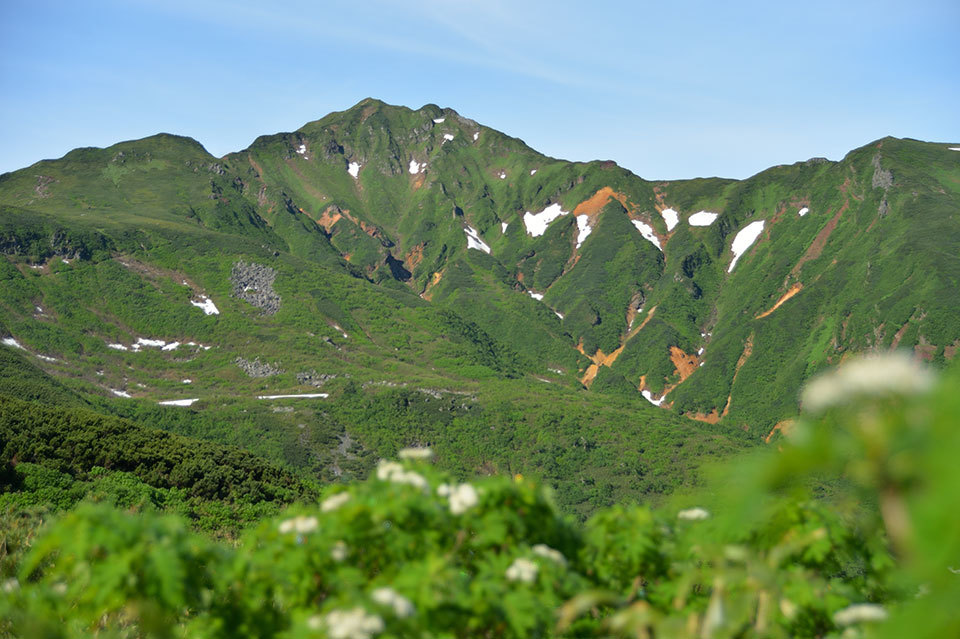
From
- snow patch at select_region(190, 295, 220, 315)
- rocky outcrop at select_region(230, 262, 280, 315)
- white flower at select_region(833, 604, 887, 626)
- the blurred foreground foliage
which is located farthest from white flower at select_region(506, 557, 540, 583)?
snow patch at select_region(190, 295, 220, 315)

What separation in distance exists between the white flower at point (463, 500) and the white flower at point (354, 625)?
1009mm

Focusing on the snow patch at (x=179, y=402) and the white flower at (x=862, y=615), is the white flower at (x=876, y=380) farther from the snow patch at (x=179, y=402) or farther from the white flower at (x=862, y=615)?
the snow patch at (x=179, y=402)

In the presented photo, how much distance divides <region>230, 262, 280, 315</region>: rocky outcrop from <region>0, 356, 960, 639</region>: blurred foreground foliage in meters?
138

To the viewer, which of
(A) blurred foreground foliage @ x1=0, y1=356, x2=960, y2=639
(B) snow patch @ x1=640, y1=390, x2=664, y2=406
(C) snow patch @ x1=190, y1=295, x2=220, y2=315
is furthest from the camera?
(B) snow patch @ x1=640, y1=390, x2=664, y2=406

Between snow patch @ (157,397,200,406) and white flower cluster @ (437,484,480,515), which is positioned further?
snow patch @ (157,397,200,406)

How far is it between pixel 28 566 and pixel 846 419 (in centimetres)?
407

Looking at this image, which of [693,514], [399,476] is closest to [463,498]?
[399,476]

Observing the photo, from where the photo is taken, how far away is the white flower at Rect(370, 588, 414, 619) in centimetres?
298

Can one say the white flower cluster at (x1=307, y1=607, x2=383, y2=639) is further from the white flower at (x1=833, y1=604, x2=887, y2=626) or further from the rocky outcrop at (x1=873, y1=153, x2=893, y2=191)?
the rocky outcrop at (x1=873, y1=153, x2=893, y2=191)

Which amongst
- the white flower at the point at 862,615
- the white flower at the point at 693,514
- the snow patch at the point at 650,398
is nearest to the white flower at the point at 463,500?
the white flower at the point at 693,514

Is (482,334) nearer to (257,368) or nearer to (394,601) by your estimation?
(257,368)

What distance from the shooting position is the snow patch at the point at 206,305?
433ft

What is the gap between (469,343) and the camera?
5571 inches

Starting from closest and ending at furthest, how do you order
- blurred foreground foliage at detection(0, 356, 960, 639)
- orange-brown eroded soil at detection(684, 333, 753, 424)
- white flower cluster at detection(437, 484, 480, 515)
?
1. blurred foreground foliage at detection(0, 356, 960, 639)
2. white flower cluster at detection(437, 484, 480, 515)
3. orange-brown eroded soil at detection(684, 333, 753, 424)
